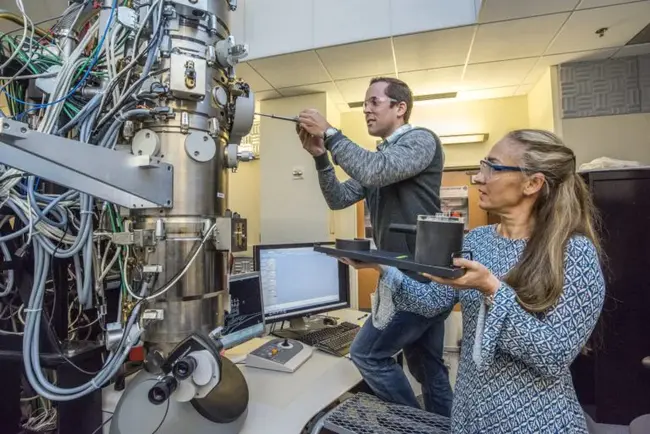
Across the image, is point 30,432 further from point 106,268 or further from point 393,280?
point 393,280

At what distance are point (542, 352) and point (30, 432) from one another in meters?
1.43

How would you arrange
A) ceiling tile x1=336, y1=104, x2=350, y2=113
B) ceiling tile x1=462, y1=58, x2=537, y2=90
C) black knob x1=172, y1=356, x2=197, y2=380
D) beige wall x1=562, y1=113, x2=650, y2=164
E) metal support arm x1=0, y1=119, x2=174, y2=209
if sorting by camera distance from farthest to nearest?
ceiling tile x1=336, y1=104, x2=350, y2=113 < ceiling tile x1=462, y1=58, x2=537, y2=90 < beige wall x1=562, y1=113, x2=650, y2=164 < black knob x1=172, y1=356, x2=197, y2=380 < metal support arm x1=0, y1=119, x2=174, y2=209

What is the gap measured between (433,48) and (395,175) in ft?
6.60

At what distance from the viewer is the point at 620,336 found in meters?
2.27

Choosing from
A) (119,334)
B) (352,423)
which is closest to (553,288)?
(352,423)

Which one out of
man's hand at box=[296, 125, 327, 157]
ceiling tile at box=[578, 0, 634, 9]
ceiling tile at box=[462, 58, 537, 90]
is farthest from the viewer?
ceiling tile at box=[462, 58, 537, 90]

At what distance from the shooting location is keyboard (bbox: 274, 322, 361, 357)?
160 centimetres

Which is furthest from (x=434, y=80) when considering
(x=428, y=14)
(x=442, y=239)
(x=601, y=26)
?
→ (x=442, y=239)

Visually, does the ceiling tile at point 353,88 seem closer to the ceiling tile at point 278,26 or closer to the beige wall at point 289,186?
the beige wall at point 289,186

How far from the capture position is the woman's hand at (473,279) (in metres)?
0.75

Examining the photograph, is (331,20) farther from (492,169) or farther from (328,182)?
(492,169)

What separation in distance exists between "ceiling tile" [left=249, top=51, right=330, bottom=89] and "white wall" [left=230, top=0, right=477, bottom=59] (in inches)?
2.8

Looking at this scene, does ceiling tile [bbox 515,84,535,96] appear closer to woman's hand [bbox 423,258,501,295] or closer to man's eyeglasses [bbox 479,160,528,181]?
man's eyeglasses [bbox 479,160,528,181]

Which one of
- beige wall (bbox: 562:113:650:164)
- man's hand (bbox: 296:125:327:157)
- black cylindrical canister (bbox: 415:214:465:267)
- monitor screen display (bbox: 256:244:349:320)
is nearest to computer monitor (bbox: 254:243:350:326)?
monitor screen display (bbox: 256:244:349:320)
